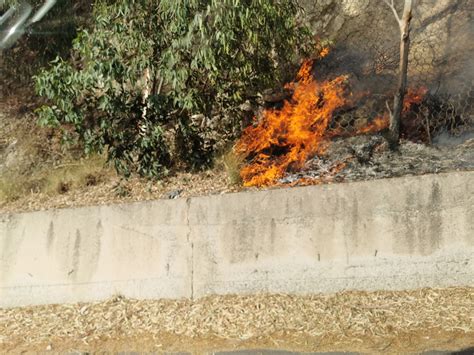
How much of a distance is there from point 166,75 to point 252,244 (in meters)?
3.20

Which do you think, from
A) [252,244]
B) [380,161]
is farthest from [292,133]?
[252,244]

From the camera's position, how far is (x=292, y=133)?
30.8 ft

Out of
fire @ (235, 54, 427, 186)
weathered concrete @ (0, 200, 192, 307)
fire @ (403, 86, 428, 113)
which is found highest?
fire @ (403, 86, 428, 113)

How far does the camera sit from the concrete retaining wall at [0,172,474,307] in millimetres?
6332

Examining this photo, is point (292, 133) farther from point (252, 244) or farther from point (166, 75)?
point (252, 244)

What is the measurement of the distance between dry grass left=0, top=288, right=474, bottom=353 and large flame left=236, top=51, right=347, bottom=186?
2234 millimetres

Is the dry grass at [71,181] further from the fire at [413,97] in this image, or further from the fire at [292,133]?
the fire at [413,97]

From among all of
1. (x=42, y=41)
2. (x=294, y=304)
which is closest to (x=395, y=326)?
(x=294, y=304)

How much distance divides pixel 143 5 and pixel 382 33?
5418 millimetres

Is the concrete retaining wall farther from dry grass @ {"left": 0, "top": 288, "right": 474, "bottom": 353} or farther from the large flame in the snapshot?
the large flame

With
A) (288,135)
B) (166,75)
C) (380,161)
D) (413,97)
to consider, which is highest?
(166,75)

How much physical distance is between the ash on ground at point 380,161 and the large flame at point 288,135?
0.25 metres

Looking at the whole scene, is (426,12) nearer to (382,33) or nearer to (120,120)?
(382,33)

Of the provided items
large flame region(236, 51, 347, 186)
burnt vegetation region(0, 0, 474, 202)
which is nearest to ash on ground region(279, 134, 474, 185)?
burnt vegetation region(0, 0, 474, 202)
